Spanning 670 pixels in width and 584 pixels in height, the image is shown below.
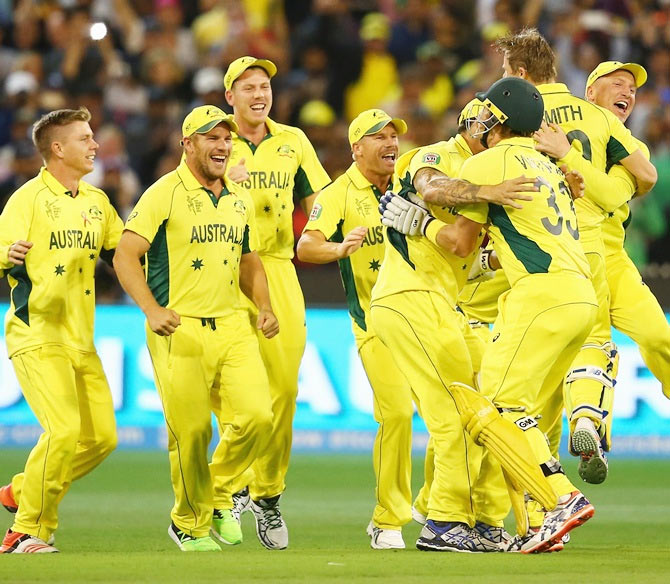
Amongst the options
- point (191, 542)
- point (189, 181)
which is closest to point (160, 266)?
point (189, 181)

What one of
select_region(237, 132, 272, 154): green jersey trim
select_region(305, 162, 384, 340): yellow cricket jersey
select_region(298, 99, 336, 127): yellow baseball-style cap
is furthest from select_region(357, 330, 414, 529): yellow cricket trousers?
select_region(298, 99, 336, 127): yellow baseball-style cap

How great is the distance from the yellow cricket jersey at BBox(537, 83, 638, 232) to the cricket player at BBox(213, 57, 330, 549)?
193 cm

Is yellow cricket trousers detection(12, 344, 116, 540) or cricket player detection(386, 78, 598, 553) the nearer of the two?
cricket player detection(386, 78, 598, 553)

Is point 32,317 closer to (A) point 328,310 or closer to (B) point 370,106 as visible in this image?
(A) point 328,310

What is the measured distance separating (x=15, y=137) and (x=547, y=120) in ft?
31.5

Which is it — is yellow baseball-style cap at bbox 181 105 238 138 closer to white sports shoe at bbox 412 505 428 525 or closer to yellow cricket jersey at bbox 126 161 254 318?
yellow cricket jersey at bbox 126 161 254 318

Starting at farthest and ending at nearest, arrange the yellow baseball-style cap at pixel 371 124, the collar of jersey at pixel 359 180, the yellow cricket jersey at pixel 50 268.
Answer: the collar of jersey at pixel 359 180
the yellow baseball-style cap at pixel 371 124
the yellow cricket jersey at pixel 50 268

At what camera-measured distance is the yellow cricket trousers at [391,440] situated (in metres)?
8.73

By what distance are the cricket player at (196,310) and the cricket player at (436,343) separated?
3.08 ft

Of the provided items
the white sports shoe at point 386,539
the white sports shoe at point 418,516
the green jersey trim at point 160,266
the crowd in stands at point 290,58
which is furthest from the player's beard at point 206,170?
the crowd in stands at point 290,58

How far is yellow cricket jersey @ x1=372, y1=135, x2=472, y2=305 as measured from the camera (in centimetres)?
802

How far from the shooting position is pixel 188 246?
8.43 metres

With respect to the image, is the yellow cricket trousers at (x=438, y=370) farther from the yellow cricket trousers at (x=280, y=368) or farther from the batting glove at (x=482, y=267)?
the yellow cricket trousers at (x=280, y=368)

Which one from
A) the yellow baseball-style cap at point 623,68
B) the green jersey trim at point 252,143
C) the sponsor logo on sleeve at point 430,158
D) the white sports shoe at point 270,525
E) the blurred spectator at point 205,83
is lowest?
the white sports shoe at point 270,525
